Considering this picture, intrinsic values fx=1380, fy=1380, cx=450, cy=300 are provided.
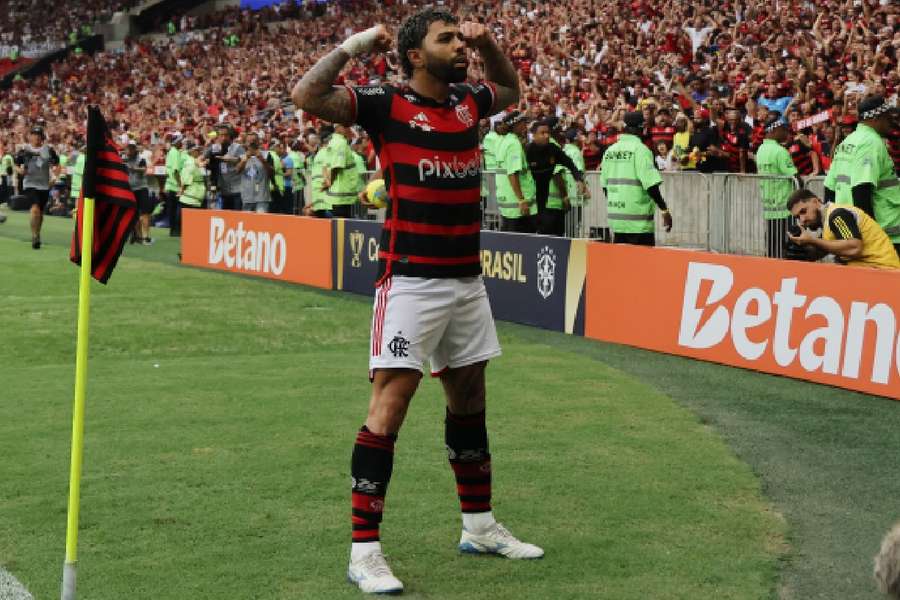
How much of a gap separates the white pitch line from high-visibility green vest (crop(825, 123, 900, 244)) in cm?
810

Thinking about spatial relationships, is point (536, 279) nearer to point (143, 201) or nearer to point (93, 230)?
point (93, 230)

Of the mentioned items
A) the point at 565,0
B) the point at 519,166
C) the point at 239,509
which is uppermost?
the point at 565,0

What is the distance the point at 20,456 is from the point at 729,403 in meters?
4.73

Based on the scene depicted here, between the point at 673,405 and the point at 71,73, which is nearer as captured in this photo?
the point at 673,405

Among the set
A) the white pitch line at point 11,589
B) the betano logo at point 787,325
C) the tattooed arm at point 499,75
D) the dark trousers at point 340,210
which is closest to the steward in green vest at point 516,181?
the dark trousers at point 340,210

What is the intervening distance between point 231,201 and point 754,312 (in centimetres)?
1620

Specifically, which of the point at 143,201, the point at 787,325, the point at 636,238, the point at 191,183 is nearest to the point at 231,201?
the point at 191,183

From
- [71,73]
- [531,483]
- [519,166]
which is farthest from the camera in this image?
[71,73]

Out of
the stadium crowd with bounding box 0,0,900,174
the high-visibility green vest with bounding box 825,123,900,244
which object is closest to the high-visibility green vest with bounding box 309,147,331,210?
the stadium crowd with bounding box 0,0,900,174

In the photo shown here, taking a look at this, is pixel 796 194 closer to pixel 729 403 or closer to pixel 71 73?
pixel 729 403

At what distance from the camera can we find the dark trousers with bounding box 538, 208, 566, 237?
17609 millimetres

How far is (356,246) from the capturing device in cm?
1706

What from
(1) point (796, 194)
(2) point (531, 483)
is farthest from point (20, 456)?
(1) point (796, 194)

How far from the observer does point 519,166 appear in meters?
17.0
